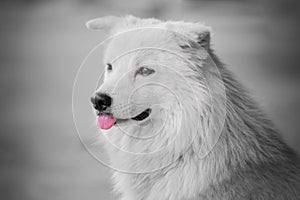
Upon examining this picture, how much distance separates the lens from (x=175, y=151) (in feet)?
10.7

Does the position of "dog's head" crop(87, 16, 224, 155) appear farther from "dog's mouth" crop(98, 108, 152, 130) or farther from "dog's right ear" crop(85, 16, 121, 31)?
"dog's right ear" crop(85, 16, 121, 31)

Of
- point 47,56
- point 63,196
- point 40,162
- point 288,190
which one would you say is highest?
point 47,56

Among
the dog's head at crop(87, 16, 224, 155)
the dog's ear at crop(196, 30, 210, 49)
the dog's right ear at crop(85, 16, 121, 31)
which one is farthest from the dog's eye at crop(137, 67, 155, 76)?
the dog's right ear at crop(85, 16, 121, 31)

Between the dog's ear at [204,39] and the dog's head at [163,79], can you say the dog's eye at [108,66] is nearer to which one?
the dog's head at [163,79]

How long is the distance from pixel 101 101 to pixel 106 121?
0.73 feet

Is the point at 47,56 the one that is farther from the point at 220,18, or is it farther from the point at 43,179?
the point at 220,18

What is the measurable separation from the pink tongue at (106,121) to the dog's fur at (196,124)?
93 mm

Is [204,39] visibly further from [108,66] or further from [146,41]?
[108,66]

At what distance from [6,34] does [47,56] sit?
1.65ft

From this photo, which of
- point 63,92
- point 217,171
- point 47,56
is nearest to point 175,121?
point 217,171

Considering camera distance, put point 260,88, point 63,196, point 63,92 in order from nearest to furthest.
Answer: point 260,88 → point 63,92 → point 63,196

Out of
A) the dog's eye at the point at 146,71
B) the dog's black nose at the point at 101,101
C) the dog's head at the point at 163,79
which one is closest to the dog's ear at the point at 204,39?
the dog's head at the point at 163,79

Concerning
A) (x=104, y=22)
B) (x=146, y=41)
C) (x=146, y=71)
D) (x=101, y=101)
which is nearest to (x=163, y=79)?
(x=146, y=71)

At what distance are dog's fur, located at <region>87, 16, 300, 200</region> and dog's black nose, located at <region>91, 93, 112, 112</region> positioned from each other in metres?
0.04
